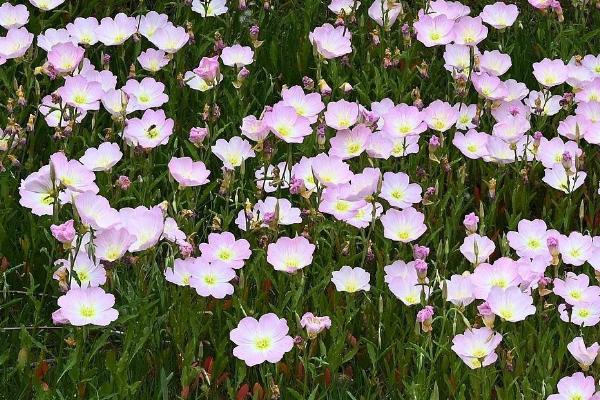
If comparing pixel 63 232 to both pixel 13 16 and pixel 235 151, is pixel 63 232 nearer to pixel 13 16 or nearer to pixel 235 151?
pixel 235 151

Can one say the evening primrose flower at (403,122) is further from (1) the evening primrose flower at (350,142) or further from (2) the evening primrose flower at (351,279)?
(2) the evening primrose flower at (351,279)

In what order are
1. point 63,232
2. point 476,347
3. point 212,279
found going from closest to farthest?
point 63,232, point 476,347, point 212,279

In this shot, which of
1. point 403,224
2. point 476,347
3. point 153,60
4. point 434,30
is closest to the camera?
point 476,347

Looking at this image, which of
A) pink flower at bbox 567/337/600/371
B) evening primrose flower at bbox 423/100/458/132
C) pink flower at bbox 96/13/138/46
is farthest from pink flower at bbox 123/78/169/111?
pink flower at bbox 567/337/600/371

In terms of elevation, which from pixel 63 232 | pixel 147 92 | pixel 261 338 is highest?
pixel 63 232

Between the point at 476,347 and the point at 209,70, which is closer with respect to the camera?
the point at 476,347

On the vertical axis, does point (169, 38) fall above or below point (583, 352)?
above

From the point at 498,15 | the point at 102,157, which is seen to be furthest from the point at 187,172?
the point at 498,15
